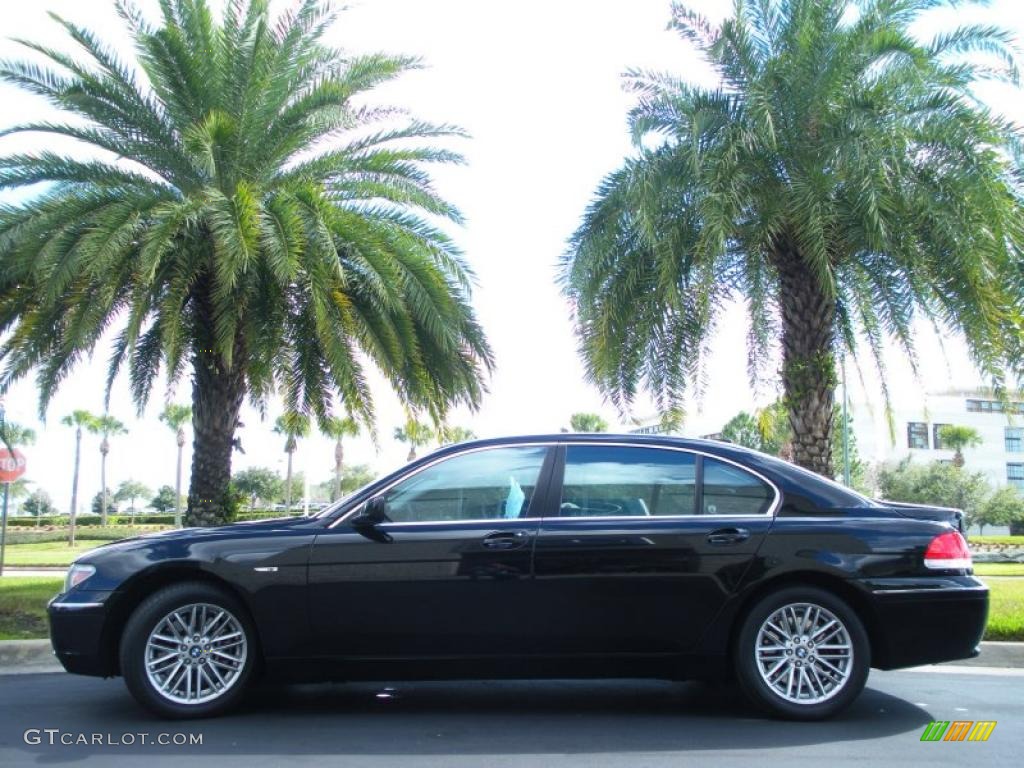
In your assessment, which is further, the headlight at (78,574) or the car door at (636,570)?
the headlight at (78,574)

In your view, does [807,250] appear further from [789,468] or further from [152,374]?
[152,374]

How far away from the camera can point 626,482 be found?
5.80m

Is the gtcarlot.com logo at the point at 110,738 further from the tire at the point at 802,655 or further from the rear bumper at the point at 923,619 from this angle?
the rear bumper at the point at 923,619

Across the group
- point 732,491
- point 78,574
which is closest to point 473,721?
point 732,491

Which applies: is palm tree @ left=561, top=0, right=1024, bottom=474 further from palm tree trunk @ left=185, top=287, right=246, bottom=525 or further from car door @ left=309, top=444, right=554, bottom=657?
car door @ left=309, top=444, right=554, bottom=657

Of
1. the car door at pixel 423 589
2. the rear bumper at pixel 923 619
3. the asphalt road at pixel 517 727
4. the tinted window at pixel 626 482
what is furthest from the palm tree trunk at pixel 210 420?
the rear bumper at pixel 923 619

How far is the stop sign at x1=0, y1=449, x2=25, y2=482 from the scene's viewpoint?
15727 mm

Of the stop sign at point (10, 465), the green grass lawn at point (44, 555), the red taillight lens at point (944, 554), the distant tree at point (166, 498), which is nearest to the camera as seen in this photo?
the red taillight lens at point (944, 554)

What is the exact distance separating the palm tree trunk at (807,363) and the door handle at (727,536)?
6.67 m

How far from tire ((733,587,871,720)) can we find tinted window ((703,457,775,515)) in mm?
519

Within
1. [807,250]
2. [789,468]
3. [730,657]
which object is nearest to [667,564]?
[730,657]

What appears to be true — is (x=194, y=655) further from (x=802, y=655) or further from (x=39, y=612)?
(x=39, y=612)

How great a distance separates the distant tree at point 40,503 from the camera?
130 metres

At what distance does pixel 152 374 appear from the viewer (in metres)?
13.5
